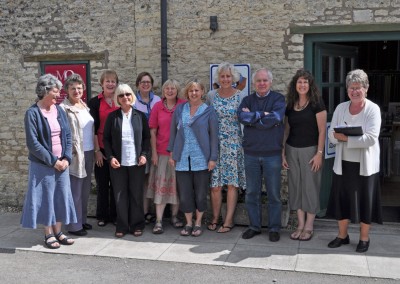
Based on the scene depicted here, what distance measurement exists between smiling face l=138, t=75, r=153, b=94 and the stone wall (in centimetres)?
81

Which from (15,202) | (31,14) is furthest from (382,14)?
(15,202)

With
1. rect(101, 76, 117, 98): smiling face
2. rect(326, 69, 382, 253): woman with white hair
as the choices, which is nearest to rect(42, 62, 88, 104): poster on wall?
rect(101, 76, 117, 98): smiling face

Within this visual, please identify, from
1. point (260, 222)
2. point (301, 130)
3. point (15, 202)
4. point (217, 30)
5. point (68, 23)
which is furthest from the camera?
point (15, 202)

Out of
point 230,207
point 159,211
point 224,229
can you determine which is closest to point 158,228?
point 159,211

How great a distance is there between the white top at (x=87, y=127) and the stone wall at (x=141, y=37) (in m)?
1.38

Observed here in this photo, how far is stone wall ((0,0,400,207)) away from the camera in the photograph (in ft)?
20.6

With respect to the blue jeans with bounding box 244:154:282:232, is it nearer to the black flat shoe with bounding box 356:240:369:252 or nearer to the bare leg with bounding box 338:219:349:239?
the bare leg with bounding box 338:219:349:239

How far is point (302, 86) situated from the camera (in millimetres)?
5305

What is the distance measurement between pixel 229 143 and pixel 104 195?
1.79 metres

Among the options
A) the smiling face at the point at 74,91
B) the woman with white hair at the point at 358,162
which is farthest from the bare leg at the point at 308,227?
the smiling face at the point at 74,91

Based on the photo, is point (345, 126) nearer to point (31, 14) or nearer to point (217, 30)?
point (217, 30)

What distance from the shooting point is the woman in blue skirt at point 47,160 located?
5.21 meters

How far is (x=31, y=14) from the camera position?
727cm

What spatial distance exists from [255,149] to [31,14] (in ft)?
13.6
